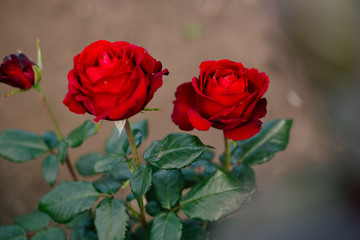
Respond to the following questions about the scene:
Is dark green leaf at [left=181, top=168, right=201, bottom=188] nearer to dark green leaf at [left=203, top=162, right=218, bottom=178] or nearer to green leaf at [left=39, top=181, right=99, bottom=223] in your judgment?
dark green leaf at [left=203, top=162, right=218, bottom=178]

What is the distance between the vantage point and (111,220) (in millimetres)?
597

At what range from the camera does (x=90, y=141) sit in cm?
174

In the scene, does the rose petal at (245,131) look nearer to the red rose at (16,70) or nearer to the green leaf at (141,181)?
the green leaf at (141,181)

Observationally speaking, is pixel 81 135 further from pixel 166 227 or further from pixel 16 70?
pixel 166 227

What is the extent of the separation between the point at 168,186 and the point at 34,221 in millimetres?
426

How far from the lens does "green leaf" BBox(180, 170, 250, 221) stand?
563mm

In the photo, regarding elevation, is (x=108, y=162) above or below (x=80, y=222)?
above

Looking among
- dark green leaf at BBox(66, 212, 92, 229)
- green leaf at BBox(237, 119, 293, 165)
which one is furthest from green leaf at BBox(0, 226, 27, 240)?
green leaf at BBox(237, 119, 293, 165)

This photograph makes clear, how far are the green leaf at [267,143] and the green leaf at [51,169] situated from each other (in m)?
0.50

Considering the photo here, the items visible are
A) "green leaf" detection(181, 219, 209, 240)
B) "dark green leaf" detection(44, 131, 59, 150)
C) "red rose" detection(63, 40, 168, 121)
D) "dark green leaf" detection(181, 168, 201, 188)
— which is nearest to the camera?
"red rose" detection(63, 40, 168, 121)

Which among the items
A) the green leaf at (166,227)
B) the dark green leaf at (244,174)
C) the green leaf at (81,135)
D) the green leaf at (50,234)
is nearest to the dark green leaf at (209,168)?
the dark green leaf at (244,174)

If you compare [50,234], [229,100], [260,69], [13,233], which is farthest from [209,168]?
[260,69]

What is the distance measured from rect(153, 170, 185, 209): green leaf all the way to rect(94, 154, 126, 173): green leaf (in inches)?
3.8

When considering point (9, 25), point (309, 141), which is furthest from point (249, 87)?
point (9, 25)
